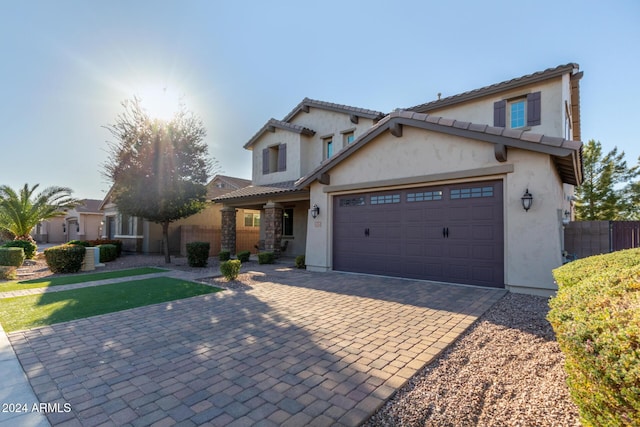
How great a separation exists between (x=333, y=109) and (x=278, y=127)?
3.54 meters

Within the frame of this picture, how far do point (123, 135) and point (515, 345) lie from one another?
16.0 meters

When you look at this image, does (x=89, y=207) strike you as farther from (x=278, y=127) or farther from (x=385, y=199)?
(x=385, y=199)

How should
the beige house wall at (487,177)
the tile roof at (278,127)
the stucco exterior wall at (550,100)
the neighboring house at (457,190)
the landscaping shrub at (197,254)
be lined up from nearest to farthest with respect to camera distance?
the beige house wall at (487,177) → the neighboring house at (457,190) → the stucco exterior wall at (550,100) → the landscaping shrub at (197,254) → the tile roof at (278,127)

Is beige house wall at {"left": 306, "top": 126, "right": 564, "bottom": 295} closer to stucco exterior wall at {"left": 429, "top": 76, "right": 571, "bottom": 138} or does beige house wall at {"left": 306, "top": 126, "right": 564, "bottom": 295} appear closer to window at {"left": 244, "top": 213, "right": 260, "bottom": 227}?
stucco exterior wall at {"left": 429, "top": 76, "right": 571, "bottom": 138}

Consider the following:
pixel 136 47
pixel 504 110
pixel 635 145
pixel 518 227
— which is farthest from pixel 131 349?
pixel 635 145

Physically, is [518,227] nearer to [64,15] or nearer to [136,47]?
[136,47]

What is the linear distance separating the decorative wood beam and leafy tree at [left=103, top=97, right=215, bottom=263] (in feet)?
41.2

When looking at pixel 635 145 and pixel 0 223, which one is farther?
pixel 635 145

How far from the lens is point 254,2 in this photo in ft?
31.6

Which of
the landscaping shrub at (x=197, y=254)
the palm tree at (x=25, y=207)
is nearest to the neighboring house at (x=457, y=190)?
the landscaping shrub at (x=197, y=254)

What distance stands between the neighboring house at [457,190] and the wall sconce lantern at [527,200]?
5 centimetres

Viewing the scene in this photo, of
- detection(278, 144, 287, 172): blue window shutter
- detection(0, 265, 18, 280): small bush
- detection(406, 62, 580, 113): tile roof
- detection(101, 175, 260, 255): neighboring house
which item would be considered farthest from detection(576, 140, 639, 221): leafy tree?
detection(0, 265, 18, 280): small bush

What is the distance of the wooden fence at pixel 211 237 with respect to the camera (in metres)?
19.1

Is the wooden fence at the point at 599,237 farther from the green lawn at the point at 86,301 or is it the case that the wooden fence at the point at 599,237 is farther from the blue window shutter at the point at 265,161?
the blue window shutter at the point at 265,161
